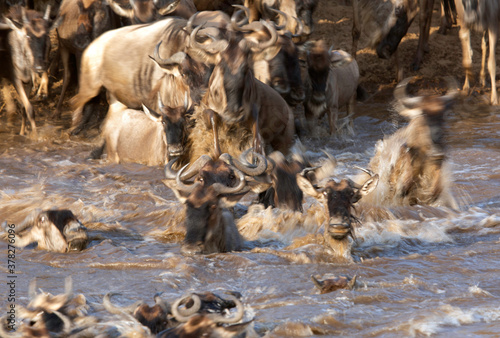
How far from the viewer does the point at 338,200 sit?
6.11 meters

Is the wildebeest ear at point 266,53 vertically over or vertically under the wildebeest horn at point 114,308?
over

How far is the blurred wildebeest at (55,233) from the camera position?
6.60m

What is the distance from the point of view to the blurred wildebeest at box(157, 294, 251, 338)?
13.0 feet

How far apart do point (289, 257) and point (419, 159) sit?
1.94 meters

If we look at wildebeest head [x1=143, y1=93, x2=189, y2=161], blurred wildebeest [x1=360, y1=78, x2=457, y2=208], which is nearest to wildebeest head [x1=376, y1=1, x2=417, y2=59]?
blurred wildebeest [x1=360, y1=78, x2=457, y2=208]

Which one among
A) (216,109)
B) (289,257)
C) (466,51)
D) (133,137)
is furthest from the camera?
(466,51)

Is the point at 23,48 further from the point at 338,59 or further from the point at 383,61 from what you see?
the point at 383,61

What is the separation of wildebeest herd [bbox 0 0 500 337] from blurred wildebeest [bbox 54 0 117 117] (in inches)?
0.7

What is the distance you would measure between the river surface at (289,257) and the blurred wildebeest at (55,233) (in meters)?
0.11

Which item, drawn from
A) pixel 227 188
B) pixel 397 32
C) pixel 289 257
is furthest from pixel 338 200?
pixel 397 32

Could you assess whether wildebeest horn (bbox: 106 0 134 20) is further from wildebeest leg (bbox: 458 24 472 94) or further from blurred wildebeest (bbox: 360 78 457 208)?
blurred wildebeest (bbox: 360 78 457 208)

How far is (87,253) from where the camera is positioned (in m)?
6.51

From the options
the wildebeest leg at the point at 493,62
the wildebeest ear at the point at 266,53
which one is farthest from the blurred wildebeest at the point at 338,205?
the wildebeest leg at the point at 493,62

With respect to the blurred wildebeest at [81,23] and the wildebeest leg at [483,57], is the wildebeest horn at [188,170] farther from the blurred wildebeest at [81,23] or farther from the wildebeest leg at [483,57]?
the wildebeest leg at [483,57]
